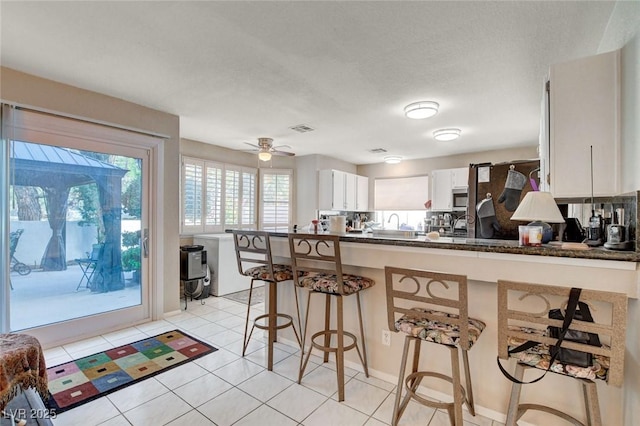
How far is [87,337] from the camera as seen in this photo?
310 centimetres

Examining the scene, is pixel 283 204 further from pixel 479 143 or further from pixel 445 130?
pixel 479 143

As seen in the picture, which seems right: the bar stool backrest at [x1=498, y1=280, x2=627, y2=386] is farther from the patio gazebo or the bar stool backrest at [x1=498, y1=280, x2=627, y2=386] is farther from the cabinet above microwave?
the cabinet above microwave

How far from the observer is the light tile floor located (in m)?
1.90

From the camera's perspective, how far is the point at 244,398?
6.98 ft

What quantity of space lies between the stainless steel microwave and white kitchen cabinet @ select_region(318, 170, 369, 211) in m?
2.08

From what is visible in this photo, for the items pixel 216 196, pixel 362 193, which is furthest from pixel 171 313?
pixel 362 193

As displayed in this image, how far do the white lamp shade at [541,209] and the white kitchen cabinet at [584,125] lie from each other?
0.73 ft

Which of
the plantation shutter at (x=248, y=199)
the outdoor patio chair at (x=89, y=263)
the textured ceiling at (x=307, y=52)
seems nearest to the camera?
the textured ceiling at (x=307, y=52)

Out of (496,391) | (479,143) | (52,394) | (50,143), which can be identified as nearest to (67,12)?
(50,143)

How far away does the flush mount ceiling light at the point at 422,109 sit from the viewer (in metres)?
3.29

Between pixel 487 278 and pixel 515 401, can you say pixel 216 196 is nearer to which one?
pixel 487 278

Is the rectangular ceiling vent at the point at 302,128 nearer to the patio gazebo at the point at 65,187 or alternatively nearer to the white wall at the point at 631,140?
the patio gazebo at the point at 65,187

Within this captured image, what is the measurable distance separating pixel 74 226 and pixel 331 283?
9.21 feet

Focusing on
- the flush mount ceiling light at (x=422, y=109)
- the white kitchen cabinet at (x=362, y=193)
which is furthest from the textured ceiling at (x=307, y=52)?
the white kitchen cabinet at (x=362, y=193)
